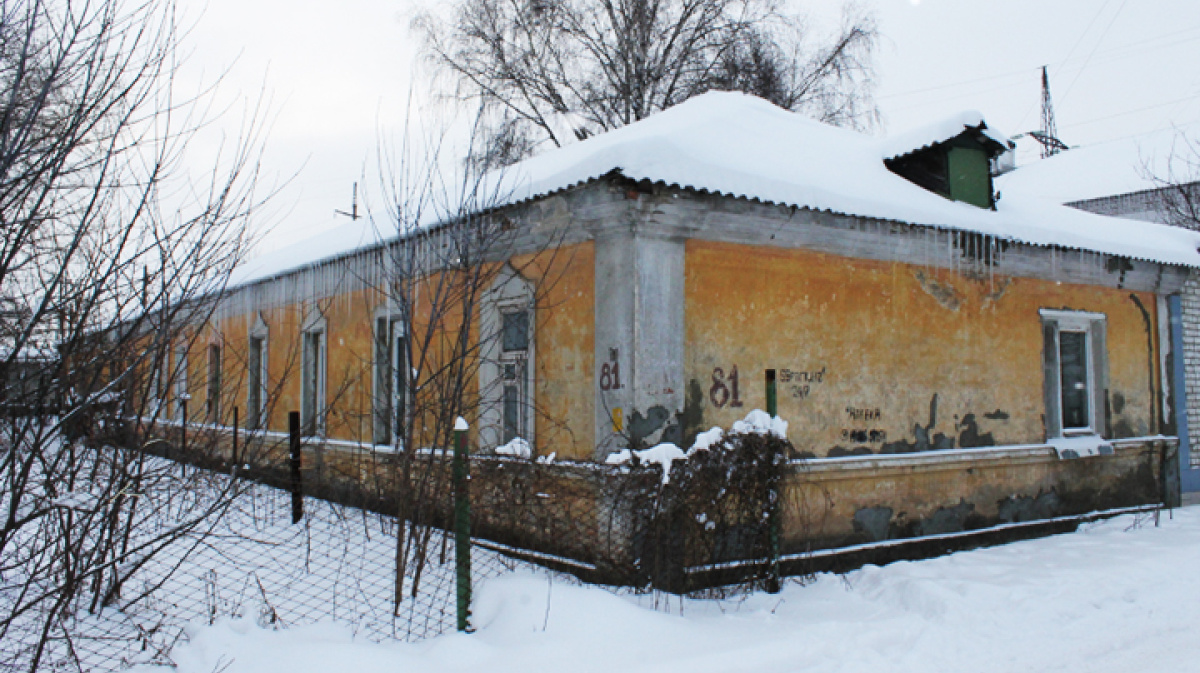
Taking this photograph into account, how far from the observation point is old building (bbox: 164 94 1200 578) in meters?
6.57

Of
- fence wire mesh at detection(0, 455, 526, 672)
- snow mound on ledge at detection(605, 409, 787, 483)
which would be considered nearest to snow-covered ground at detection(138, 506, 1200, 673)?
fence wire mesh at detection(0, 455, 526, 672)

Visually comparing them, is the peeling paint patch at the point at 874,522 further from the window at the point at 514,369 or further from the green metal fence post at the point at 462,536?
the green metal fence post at the point at 462,536

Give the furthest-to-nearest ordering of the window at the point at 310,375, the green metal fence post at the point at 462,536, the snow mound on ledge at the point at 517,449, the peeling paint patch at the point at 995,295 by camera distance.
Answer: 1. the window at the point at 310,375
2. the peeling paint patch at the point at 995,295
3. the snow mound on ledge at the point at 517,449
4. the green metal fence post at the point at 462,536

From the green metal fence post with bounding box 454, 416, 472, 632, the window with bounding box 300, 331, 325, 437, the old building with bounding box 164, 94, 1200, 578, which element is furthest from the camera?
the window with bounding box 300, 331, 325, 437

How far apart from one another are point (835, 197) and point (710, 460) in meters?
2.79

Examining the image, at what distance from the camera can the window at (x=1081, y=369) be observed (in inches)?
377

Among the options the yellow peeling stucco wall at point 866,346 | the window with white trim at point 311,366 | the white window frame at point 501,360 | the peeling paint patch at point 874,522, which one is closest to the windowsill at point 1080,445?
the yellow peeling stucco wall at point 866,346

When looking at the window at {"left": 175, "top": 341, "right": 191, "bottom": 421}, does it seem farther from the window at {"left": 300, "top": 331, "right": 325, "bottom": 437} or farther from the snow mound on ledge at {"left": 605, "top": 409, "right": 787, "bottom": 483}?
the snow mound on ledge at {"left": 605, "top": 409, "right": 787, "bottom": 483}

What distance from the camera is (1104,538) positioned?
845 cm

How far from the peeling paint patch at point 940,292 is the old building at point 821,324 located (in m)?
0.03

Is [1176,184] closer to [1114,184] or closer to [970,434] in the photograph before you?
[1114,184]

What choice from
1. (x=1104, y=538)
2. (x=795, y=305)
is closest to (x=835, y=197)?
(x=795, y=305)

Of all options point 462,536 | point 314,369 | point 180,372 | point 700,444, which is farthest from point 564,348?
point 314,369

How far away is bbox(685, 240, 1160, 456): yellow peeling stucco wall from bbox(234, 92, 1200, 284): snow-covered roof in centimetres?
53
